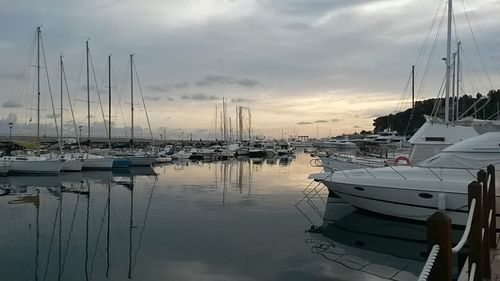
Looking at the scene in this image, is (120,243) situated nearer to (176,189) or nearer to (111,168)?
(176,189)

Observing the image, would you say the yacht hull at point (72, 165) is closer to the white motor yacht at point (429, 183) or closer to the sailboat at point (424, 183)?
the sailboat at point (424, 183)

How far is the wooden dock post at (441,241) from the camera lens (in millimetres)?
4016

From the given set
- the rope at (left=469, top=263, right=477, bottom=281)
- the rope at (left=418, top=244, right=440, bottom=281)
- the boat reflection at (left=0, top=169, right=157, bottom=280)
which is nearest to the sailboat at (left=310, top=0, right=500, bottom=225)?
the boat reflection at (left=0, top=169, right=157, bottom=280)

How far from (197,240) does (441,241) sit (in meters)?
11.6

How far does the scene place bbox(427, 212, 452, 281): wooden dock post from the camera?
4016mm

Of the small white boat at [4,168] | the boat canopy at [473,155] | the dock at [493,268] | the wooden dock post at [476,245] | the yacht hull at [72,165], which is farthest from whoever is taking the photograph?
the yacht hull at [72,165]

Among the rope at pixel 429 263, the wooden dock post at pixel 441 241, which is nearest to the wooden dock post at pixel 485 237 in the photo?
the wooden dock post at pixel 441 241

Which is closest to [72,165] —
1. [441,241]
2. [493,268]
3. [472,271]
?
[493,268]

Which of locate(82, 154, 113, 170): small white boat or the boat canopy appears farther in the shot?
locate(82, 154, 113, 170): small white boat

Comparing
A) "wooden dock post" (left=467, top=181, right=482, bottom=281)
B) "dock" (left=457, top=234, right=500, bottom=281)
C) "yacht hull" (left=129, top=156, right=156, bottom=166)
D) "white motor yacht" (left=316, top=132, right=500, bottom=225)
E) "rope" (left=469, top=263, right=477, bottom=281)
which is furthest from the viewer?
"yacht hull" (left=129, top=156, right=156, bottom=166)

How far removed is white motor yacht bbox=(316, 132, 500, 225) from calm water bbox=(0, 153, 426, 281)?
0.82 metres

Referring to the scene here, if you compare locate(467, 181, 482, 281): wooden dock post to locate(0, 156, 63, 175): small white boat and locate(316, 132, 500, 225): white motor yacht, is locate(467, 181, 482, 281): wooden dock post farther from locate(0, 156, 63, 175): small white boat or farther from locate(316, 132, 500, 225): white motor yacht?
locate(0, 156, 63, 175): small white boat

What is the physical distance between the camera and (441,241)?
406 cm

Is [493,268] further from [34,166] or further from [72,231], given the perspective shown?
[34,166]
